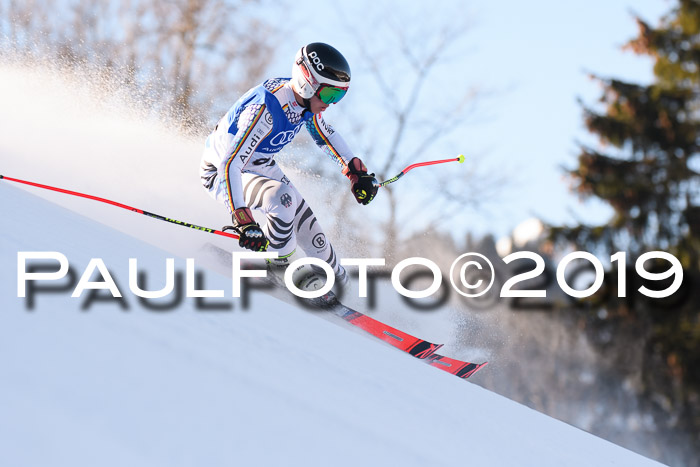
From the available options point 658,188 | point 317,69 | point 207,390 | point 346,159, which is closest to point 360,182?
point 346,159

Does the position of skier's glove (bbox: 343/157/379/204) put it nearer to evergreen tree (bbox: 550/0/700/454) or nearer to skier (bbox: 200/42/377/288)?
skier (bbox: 200/42/377/288)

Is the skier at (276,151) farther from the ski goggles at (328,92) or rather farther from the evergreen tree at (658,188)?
the evergreen tree at (658,188)

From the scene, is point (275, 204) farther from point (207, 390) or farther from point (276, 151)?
point (207, 390)

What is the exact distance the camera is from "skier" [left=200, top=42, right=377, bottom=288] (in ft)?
14.9

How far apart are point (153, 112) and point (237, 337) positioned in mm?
7735

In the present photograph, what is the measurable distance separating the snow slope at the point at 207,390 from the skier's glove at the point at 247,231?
0.31m

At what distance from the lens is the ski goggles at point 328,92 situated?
4656 millimetres

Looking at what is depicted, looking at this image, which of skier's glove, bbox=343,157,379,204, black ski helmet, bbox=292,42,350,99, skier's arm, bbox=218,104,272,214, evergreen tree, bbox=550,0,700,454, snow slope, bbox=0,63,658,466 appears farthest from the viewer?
evergreen tree, bbox=550,0,700,454

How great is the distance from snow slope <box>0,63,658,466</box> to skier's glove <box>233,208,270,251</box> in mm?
310

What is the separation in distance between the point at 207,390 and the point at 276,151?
303cm

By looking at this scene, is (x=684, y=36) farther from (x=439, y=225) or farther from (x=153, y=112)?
(x=153, y=112)

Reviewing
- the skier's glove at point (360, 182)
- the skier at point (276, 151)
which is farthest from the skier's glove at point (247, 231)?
the skier's glove at point (360, 182)

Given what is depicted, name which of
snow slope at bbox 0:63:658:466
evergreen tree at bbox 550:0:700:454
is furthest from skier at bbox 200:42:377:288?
evergreen tree at bbox 550:0:700:454

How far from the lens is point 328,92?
4695 mm
